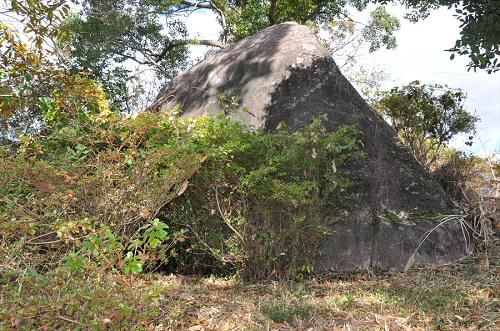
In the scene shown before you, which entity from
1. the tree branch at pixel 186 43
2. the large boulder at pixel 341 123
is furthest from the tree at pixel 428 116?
the tree branch at pixel 186 43

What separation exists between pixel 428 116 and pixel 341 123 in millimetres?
3954

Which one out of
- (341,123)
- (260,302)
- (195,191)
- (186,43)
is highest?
(186,43)

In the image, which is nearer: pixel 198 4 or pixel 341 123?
pixel 341 123

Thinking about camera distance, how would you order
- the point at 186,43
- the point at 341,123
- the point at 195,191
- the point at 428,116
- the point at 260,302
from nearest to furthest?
the point at 260,302 < the point at 195,191 < the point at 341,123 < the point at 428,116 < the point at 186,43

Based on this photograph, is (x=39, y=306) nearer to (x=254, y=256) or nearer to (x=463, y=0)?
(x=254, y=256)

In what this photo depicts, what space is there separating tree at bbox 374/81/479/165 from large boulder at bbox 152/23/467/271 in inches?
118

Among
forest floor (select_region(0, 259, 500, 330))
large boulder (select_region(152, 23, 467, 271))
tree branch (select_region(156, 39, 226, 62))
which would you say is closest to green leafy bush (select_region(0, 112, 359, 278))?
forest floor (select_region(0, 259, 500, 330))

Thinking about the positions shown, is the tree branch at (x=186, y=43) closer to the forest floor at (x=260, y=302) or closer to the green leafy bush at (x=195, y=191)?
the green leafy bush at (x=195, y=191)

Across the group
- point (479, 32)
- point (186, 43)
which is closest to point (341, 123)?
point (479, 32)

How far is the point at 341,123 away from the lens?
5.86 m

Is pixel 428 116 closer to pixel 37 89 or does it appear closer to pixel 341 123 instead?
pixel 341 123

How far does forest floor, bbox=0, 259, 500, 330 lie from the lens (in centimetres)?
303

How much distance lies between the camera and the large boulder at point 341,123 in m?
5.12

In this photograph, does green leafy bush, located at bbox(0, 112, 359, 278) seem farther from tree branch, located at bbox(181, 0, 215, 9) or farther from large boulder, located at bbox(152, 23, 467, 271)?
tree branch, located at bbox(181, 0, 215, 9)
